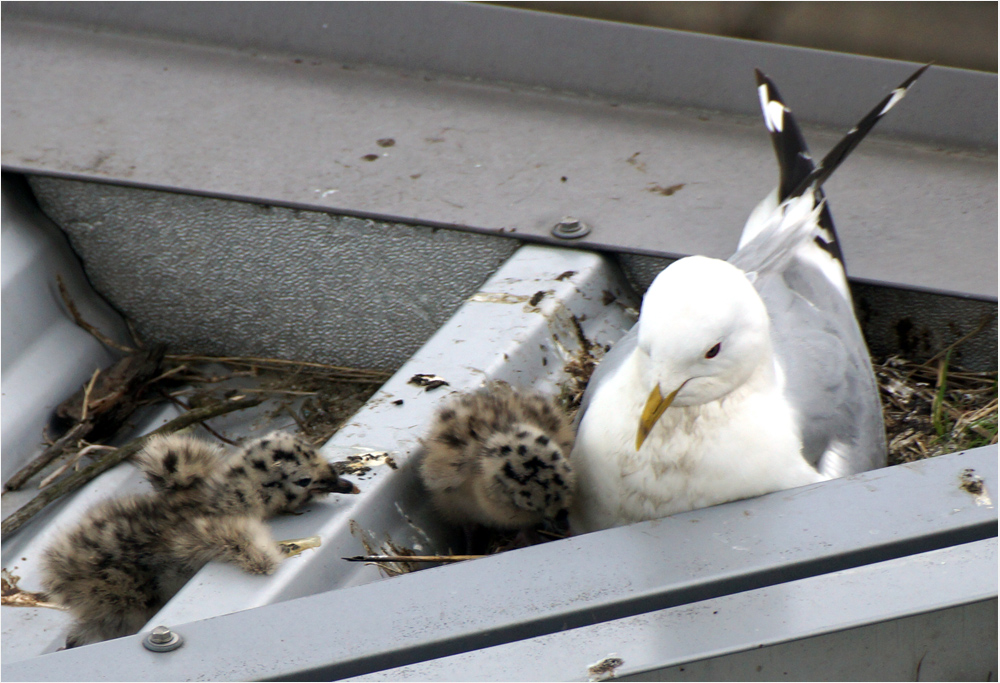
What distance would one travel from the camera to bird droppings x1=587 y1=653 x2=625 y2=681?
1051 millimetres

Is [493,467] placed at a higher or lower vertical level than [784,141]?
lower

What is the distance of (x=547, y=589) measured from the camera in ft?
3.94

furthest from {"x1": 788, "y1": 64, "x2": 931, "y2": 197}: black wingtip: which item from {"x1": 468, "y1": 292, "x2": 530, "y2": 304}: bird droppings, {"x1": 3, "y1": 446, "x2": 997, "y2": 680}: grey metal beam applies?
{"x1": 3, "y1": 446, "x2": 997, "y2": 680}: grey metal beam

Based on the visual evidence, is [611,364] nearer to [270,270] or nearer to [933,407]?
[933,407]

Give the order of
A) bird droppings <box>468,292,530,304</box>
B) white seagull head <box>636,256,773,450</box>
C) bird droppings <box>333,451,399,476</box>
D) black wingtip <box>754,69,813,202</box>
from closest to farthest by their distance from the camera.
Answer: white seagull head <box>636,256,773,450</box>, bird droppings <box>333,451,399,476</box>, bird droppings <box>468,292,530,304</box>, black wingtip <box>754,69,813,202</box>

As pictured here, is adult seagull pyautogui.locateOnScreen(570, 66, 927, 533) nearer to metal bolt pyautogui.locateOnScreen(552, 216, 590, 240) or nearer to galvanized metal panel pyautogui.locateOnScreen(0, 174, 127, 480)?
metal bolt pyautogui.locateOnScreen(552, 216, 590, 240)

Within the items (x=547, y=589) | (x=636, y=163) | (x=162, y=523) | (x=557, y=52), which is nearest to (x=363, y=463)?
(x=162, y=523)

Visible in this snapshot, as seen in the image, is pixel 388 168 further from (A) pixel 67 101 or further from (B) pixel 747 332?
(B) pixel 747 332

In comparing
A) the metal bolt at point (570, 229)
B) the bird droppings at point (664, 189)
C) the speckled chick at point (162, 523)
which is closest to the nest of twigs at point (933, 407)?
the bird droppings at point (664, 189)

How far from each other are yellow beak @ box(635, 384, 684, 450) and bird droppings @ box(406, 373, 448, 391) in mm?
461

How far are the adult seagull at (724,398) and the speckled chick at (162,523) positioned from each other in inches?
17.0

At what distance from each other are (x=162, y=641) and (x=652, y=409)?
0.73 meters

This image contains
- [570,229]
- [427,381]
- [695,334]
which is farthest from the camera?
[570,229]

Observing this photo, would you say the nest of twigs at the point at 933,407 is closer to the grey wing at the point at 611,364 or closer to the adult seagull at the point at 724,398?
the adult seagull at the point at 724,398
